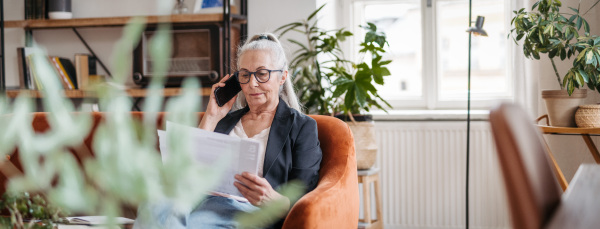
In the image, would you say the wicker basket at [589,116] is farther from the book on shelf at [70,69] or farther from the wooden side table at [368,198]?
the book on shelf at [70,69]

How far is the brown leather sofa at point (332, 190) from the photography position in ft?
5.06

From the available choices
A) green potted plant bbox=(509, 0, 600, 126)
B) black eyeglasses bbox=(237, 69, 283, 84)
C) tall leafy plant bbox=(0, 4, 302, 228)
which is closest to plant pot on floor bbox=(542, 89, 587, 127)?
green potted plant bbox=(509, 0, 600, 126)

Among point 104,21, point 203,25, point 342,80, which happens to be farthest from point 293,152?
point 104,21

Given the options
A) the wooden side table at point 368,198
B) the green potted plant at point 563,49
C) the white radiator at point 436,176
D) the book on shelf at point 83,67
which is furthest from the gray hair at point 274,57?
the book on shelf at point 83,67

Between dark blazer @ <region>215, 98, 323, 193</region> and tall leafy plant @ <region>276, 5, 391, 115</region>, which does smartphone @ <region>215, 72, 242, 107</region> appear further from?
tall leafy plant @ <region>276, 5, 391, 115</region>

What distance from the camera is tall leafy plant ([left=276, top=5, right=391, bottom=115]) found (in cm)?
279

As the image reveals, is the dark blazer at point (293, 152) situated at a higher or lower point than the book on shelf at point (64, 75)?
lower

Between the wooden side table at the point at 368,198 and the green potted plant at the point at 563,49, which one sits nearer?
the green potted plant at the point at 563,49

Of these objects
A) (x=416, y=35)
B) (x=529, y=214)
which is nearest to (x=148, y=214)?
(x=529, y=214)

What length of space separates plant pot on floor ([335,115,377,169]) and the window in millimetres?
731

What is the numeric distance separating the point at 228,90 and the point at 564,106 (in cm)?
143

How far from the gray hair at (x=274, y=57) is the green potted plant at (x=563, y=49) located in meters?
1.13

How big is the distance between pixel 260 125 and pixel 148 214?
1.56 m

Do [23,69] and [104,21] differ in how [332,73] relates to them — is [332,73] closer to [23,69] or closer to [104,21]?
[104,21]
